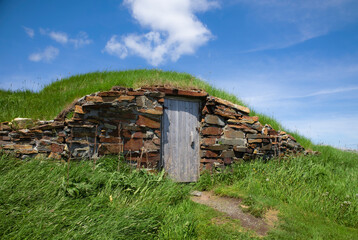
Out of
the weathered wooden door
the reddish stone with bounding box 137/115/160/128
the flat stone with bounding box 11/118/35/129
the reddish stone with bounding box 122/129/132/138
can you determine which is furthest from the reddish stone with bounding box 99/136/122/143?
the flat stone with bounding box 11/118/35/129

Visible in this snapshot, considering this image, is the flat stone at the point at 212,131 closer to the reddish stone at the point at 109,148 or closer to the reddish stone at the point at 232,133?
the reddish stone at the point at 232,133

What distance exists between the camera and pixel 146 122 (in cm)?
693

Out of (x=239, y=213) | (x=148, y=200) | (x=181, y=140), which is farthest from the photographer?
(x=181, y=140)

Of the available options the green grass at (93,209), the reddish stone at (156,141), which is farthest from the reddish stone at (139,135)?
the green grass at (93,209)

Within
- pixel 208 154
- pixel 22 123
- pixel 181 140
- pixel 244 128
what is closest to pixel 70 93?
pixel 22 123

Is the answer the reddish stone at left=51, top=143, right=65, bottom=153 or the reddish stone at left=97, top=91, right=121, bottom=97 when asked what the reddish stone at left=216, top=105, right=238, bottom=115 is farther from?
the reddish stone at left=51, top=143, right=65, bottom=153

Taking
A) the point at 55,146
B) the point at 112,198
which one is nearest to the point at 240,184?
the point at 112,198

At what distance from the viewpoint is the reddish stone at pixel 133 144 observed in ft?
21.9

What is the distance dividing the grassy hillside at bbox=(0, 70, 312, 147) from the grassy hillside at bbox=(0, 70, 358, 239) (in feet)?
0.24

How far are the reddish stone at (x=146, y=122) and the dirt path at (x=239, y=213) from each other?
2.22m

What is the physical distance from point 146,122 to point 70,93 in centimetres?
384

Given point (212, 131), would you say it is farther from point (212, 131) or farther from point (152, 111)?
point (152, 111)

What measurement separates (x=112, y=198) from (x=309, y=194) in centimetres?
480

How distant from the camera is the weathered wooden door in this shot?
7.42 m
